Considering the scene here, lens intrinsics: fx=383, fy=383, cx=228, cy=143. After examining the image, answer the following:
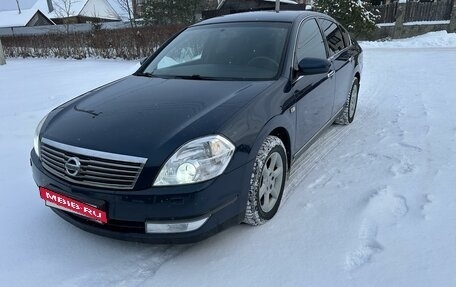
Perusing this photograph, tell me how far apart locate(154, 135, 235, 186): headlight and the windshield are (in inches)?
39.1

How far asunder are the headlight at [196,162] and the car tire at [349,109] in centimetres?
294

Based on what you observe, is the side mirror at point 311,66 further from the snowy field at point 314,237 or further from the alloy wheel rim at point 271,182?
the snowy field at point 314,237

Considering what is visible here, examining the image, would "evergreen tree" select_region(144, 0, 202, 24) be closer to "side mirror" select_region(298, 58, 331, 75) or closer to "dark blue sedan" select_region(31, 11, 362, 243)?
"dark blue sedan" select_region(31, 11, 362, 243)

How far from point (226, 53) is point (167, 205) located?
68.1 inches

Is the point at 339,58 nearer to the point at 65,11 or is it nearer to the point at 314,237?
the point at 314,237

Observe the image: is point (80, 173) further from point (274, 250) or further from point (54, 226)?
point (274, 250)

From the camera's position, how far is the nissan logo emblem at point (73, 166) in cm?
234

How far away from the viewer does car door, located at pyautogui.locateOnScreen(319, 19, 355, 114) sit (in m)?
4.23

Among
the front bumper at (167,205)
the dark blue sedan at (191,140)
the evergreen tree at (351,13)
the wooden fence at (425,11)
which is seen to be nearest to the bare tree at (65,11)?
the evergreen tree at (351,13)

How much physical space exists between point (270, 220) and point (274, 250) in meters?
0.36

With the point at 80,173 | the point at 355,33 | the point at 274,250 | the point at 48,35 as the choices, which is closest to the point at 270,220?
the point at 274,250

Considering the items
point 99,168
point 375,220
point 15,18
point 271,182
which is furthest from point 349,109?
point 15,18

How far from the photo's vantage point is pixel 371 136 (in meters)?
4.58

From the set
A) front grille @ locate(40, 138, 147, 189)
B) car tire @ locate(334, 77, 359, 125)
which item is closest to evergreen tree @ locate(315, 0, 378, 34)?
car tire @ locate(334, 77, 359, 125)
